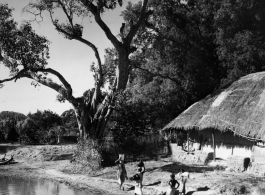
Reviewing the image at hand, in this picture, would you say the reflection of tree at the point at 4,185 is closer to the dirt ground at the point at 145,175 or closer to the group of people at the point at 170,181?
the dirt ground at the point at 145,175

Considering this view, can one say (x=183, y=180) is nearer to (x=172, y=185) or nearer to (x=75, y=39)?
(x=172, y=185)

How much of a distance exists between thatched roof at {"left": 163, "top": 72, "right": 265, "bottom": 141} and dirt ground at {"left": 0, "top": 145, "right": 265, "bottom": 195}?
6.43 ft

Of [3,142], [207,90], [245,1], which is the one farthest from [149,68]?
[3,142]

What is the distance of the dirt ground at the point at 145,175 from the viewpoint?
13.3 meters

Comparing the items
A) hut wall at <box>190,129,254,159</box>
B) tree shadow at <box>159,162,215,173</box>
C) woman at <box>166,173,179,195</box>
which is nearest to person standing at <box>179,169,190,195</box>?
woman at <box>166,173,179,195</box>

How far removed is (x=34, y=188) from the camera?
17266 millimetres

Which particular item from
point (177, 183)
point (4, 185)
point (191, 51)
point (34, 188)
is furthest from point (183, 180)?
point (191, 51)

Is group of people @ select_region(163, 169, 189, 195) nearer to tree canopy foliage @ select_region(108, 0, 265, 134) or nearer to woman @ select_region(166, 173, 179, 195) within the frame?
woman @ select_region(166, 173, 179, 195)

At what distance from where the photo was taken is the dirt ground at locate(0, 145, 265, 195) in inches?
525

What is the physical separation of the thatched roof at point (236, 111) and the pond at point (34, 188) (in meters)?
6.91

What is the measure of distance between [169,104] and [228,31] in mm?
6030

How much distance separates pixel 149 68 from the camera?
2619cm

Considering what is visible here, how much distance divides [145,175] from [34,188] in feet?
17.1

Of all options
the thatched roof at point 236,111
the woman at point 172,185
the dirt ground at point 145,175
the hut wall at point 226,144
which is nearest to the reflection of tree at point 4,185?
the dirt ground at point 145,175
